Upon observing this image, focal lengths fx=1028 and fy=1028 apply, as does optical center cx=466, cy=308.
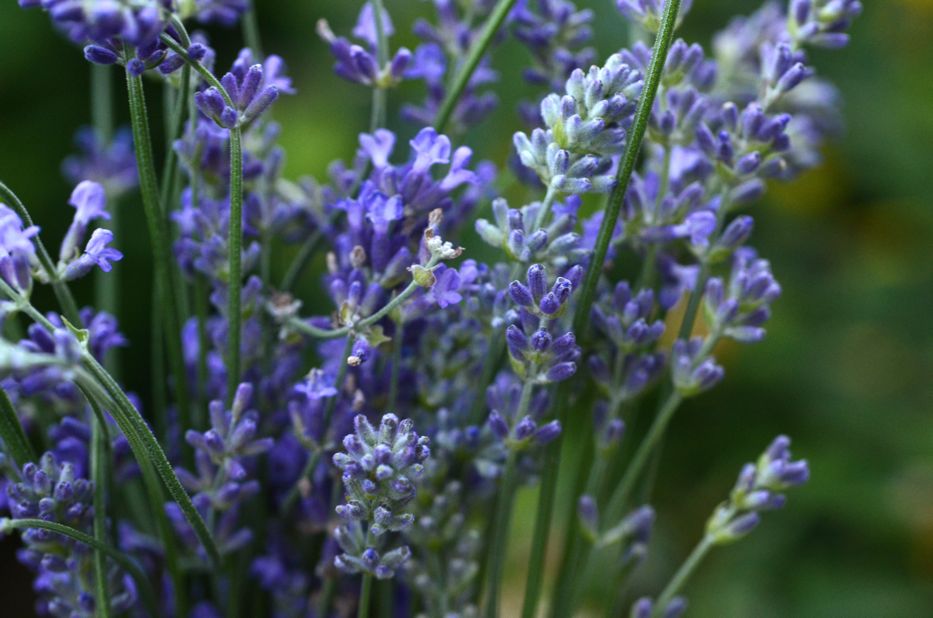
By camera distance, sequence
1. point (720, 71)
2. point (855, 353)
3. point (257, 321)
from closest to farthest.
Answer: point (257, 321)
point (720, 71)
point (855, 353)

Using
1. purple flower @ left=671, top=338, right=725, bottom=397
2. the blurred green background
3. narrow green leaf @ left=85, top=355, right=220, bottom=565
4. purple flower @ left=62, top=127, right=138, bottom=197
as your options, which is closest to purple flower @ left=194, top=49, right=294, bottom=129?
narrow green leaf @ left=85, top=355, right=220, bottom=565

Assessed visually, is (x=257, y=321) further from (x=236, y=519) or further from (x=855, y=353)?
(x=855, y=353)

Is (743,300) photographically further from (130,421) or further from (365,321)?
(130,421)

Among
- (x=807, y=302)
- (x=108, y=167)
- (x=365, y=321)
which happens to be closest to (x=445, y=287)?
(x=365, y=321)

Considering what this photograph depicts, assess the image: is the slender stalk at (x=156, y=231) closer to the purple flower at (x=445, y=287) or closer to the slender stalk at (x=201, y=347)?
the slender stalk at (x=201, y=347)

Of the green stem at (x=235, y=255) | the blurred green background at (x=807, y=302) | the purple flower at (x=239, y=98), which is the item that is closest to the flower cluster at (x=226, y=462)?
the green stem at (x=235, y=255)

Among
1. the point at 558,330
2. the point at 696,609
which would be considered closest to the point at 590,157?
the point at 558,330
